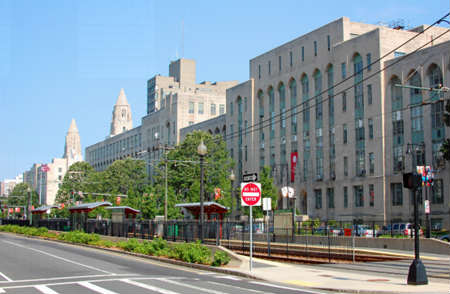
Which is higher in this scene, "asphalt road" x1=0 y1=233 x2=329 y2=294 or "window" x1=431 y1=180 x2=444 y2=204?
"window" x1=431 y1=180 x2=444 y2=204

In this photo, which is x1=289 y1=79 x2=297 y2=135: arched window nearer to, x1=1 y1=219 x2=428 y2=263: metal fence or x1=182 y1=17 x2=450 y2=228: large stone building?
x1=182 y1=17 x2=450 y2=228: large stone building

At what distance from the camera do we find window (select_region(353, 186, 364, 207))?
226 ft

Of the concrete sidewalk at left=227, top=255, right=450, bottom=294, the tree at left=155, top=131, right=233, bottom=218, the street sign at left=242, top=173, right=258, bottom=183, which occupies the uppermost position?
the tree at left=155, top=131, right=233, bottom=218

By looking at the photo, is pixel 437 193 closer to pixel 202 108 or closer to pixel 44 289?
pixel 44 289

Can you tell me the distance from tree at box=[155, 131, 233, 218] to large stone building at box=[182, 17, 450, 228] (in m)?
9.80

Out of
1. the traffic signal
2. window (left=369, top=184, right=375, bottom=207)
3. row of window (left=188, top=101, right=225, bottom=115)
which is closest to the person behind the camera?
the traffic signal

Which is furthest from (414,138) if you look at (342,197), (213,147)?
(213,147)

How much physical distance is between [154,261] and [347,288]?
1284cm

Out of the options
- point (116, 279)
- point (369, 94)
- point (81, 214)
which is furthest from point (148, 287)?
point (369, 94)

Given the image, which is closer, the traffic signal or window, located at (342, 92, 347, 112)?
the traffic signal

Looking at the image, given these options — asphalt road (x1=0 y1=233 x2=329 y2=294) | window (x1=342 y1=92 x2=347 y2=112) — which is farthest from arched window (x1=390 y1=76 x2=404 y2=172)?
asphalt road (x1=0 y1=233 x2=329 y2=294)

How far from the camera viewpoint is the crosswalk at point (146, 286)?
15.6 meters

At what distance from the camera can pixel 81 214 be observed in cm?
5469

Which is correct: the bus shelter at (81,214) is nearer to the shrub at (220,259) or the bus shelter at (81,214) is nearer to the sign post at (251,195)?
the shrub at (220,259)
